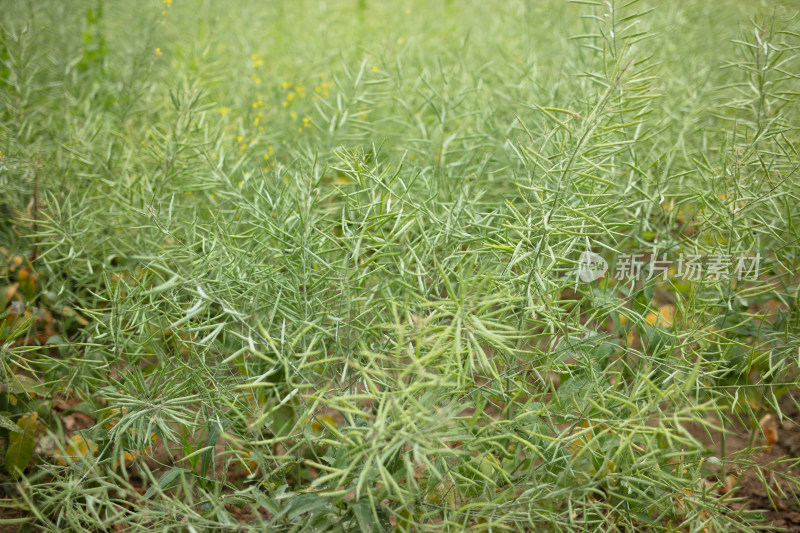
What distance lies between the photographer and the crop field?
1214 mm

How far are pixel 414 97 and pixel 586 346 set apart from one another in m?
1.49

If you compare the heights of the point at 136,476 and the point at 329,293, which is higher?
the point at 329,293

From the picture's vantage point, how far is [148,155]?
2109mm

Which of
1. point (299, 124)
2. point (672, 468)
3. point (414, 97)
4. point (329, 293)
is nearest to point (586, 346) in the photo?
point (672, 468)

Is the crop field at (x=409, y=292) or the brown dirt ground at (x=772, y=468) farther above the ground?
the crop field at (x=409, y=292)

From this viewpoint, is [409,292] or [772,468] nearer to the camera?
[409,292]

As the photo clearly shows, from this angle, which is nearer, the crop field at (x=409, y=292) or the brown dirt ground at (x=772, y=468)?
the crop field at (x=409, y=292)

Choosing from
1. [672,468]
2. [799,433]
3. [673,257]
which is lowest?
[799,433]

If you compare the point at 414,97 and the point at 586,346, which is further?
the point at 414,97

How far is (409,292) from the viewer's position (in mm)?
1271

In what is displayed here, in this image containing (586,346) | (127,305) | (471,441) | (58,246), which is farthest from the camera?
A: (58,246)

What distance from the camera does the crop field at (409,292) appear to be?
3.98 feet

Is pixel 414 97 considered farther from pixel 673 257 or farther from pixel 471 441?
pixel 471 441

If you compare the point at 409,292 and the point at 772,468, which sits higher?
the point at 409,292
